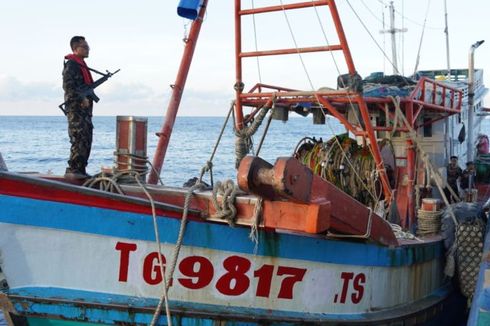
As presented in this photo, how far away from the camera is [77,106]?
5.71m

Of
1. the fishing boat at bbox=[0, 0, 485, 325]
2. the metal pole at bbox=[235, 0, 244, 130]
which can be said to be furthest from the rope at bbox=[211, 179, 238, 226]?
the metal pole at bbox=[235, 0, 244, 130]

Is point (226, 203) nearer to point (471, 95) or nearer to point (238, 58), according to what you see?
point (238, 58)

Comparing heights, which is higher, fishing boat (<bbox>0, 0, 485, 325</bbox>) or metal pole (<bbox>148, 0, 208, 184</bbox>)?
metal pole (<bbox>148, 0, 208, 184</bbox>)

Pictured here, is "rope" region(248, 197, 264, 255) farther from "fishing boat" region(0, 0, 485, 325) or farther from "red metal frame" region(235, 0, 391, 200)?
"red metal frame" region(235, 0, 391, 200)

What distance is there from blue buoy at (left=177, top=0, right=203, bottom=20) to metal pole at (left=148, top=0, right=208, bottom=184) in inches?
3.6

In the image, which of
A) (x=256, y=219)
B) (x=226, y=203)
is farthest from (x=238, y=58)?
(x=256, y=219)

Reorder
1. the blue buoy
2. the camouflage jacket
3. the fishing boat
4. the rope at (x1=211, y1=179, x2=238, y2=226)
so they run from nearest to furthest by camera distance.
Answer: the fishing boat, the rope at (x1=211, y1=179, x2=238, y2=226), the camouflage jacket, the blue buoy

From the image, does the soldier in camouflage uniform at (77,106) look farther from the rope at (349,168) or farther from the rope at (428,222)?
the rope at (428,222)

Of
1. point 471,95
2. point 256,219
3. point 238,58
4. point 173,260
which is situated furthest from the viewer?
point 471,95

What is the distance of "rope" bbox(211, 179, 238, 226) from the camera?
504 centimetres

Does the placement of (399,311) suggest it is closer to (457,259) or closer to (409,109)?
(457,259)

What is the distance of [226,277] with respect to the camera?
5.29 metres

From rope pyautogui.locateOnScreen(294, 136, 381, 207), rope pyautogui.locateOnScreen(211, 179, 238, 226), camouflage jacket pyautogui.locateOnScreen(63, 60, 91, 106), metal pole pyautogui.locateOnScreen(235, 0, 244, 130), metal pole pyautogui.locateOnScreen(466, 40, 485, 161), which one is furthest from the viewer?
metal pole pyautogui.locateOnScreen(466, 40, 485, 161)

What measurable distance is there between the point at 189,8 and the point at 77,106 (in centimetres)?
258
